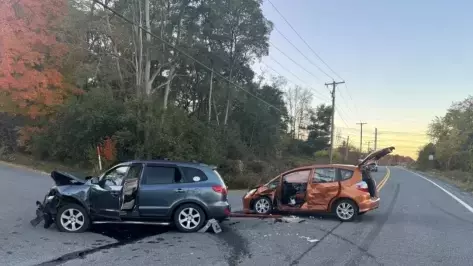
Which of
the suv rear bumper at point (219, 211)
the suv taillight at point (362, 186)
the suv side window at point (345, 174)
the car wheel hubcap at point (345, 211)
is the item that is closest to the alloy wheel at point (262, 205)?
the car wheel hubcap at point (345, 211)

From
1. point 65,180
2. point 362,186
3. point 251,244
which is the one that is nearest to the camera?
point 251,244

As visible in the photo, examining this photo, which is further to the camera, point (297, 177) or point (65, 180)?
point (297, 177)

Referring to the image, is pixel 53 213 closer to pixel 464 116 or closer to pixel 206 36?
pixel 206 36

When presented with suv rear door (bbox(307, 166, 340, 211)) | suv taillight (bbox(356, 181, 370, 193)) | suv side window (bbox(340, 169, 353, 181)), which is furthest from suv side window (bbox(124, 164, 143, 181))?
suv taillight (bbox(356, 181, 370, 193))

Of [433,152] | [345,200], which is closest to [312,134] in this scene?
[433,152]

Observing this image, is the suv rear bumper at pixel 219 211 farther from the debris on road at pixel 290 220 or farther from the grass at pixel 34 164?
the grass at pixel 34 164

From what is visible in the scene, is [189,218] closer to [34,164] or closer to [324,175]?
[324,175]

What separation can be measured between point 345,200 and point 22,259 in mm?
8155

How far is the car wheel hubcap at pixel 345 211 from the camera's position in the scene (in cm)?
1224

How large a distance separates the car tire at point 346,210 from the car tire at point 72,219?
6445mm

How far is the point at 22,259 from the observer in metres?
6.98

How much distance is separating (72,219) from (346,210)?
6935 mm

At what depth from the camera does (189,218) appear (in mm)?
9836

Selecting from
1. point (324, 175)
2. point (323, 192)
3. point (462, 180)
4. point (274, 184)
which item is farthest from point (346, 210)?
point (462, 180)
